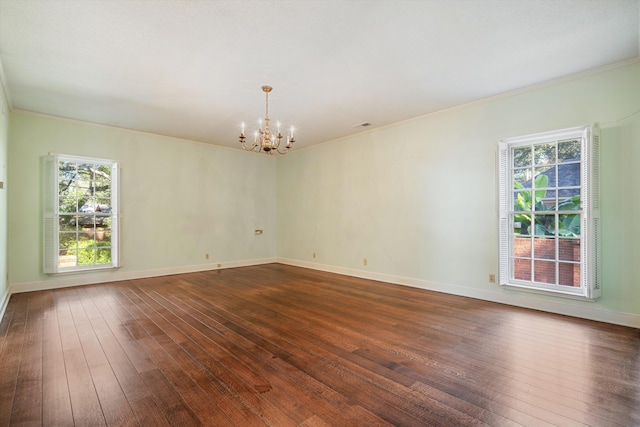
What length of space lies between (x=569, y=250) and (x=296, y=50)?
4046mm

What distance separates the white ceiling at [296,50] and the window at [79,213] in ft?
3.69

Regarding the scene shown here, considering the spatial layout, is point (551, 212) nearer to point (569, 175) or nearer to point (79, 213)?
point (569, 175)

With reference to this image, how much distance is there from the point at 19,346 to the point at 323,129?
511 cm

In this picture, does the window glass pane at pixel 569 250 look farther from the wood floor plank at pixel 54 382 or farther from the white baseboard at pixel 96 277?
the white baseboard at pixel 96 277

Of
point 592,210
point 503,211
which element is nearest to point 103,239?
point 503,211

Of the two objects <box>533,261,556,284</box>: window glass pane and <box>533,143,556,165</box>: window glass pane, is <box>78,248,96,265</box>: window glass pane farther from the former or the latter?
<box>533,143,556,165</box>: window glass pane

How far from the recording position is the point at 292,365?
97.2 inches

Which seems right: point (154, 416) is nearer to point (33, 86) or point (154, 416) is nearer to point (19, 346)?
point (19, 346)

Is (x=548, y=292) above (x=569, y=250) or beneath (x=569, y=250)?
beneath

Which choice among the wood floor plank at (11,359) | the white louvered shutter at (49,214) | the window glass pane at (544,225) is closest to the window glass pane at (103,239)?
the white louvered shutter at (49,214)

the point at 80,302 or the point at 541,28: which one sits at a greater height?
the point at 541,28

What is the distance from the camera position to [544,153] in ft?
13.4

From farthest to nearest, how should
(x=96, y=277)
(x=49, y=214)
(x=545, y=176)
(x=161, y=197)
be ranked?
(x=161, y=197), (x=96, y=277), (x=49, y=214), (x=545, y=176)

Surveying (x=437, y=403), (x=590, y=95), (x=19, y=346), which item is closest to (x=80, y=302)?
(x=19, y=346)
